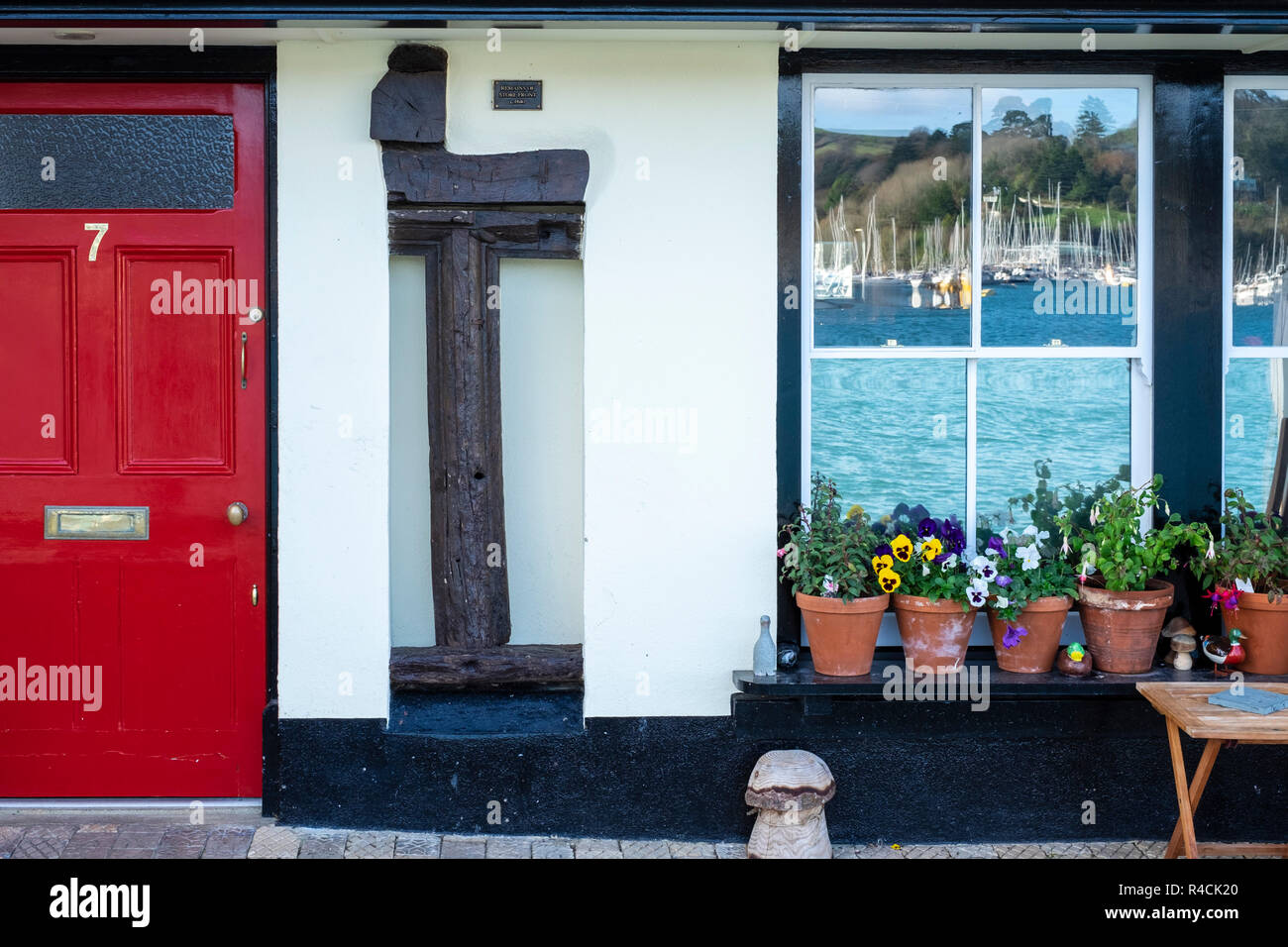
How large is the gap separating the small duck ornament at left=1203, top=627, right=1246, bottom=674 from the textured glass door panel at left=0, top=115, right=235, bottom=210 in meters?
4.03

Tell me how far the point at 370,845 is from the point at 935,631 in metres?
2.21

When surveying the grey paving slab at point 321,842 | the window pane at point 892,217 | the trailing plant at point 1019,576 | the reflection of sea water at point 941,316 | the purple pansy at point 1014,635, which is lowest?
the grey paving slab at point 321,842

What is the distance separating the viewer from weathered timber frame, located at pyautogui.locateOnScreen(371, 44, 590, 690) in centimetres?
428

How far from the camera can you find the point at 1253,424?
4.55 meters


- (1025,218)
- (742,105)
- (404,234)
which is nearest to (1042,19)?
(1025,218)

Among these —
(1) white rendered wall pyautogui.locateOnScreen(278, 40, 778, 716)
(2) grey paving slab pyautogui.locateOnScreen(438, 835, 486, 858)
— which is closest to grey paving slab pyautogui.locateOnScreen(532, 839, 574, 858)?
(2) grey paving slab pyautogui.locateOnScreen(438, 835, 486, 858)

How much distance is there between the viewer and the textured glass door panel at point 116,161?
439 cm

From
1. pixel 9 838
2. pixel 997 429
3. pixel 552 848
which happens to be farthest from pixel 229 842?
pixel 997 429

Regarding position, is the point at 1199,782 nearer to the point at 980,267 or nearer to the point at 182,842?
the point at 980,267

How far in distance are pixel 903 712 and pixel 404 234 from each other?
255cm

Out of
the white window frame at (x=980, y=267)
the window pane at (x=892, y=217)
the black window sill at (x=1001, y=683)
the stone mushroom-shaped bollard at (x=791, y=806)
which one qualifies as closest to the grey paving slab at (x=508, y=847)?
the stone mushroom-shaped bollard at (x=791, y=806)

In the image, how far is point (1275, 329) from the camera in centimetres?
453

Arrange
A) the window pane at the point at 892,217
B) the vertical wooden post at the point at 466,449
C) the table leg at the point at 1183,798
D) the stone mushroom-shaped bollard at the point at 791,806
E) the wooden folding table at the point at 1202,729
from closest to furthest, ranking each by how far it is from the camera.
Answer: the wooden folding table at the point at 1202,729, the table leg at the point at 1183,798, the stone mushroom-shaped bollard at the point at 791,806, the vertical wooden post at the point at 466,449, the window pane at the point at 892,217

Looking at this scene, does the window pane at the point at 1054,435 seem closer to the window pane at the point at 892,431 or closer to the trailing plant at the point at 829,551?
the window pane at the point at 892,431
